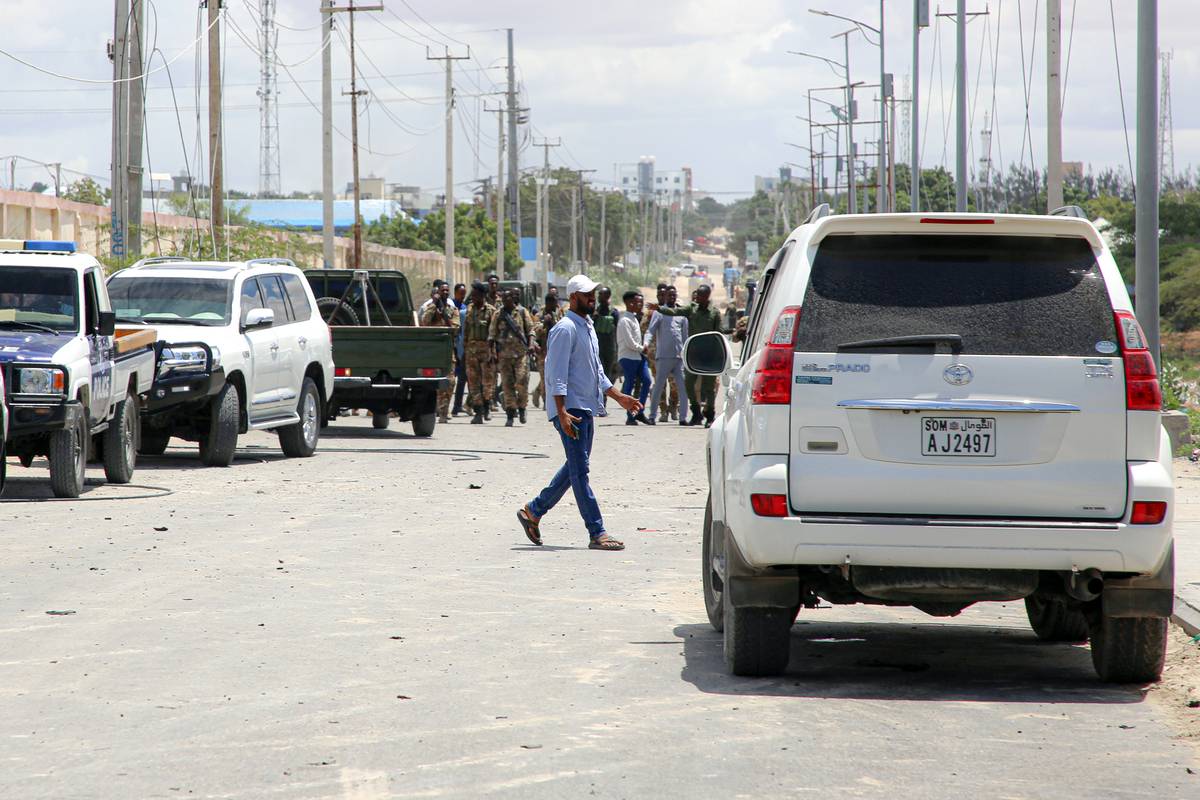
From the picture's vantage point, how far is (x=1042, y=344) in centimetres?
692

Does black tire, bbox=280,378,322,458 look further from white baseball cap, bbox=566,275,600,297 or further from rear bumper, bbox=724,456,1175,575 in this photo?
rear bumper, bbox=724,456,1175,575

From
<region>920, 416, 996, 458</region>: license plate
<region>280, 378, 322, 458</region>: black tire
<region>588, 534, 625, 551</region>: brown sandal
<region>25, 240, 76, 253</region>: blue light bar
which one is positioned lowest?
<region>588, 534, 625, 551</region>: brown sandal

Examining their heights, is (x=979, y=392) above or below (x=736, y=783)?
above

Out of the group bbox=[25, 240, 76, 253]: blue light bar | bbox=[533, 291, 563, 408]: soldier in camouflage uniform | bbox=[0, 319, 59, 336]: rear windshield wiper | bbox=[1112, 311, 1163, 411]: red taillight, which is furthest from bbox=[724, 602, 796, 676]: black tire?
bbox=[533, 291, 563, 408]: soldier in camouflage uniform

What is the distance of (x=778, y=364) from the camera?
22.8ft

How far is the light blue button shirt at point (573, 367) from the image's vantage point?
11.6 m

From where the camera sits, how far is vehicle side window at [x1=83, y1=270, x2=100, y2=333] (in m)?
15.0

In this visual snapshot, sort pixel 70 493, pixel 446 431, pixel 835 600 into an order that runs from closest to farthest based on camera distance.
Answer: pixel 835 600 < pixel 70 493 < pixel 446 431

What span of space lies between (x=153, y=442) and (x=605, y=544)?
894cm

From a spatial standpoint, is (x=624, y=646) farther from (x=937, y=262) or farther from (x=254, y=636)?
(x=937, y=262)

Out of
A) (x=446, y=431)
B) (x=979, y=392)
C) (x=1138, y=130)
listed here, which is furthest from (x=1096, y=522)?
(x=446, y=431)

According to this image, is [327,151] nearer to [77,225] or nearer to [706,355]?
[77,225]

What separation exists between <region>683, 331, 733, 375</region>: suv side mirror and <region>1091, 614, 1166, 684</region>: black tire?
2.29m

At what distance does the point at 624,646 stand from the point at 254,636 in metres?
1.74
